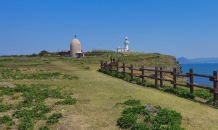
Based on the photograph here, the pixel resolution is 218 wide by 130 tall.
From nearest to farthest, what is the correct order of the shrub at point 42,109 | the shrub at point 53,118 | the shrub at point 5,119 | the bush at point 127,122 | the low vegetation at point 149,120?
the low vegetation at point 149,120 → the bush at point 127,122 → the shrub at point 5,119 → the shrub at point 53,118 → the shrub at point 42,109

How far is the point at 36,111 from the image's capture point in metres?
6.94

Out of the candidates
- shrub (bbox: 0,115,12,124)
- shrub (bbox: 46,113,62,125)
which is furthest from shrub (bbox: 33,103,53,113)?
shrub (bbox: 0,115,12,124)

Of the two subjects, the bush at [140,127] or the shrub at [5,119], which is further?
the shrub at [5,119]

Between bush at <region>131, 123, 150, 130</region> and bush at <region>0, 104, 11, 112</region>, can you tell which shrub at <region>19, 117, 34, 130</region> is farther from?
bush at <region>131, 123, 150, 130</region>

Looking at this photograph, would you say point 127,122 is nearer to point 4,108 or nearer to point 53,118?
point 53,118

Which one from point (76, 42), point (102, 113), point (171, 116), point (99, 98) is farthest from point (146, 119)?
point (76, 42)

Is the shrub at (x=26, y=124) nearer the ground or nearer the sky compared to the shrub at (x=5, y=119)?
nearer the ground

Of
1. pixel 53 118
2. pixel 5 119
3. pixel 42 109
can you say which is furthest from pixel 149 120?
pixel 5 119

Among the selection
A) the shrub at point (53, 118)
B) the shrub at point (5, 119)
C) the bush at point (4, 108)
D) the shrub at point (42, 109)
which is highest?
the bush at point (4, 108)

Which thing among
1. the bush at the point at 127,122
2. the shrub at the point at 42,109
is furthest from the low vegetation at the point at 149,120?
the shrub at the point at 42,109

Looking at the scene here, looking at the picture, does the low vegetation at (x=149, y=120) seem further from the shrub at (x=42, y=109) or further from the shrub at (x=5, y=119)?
the shrub at (x=5, y=119)

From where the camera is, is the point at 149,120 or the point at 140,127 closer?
the point at 140,127

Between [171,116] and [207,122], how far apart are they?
1.22 meters

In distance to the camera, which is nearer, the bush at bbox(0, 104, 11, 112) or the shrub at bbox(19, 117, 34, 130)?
the shrub at bbox(19, 117, 34, 130)
